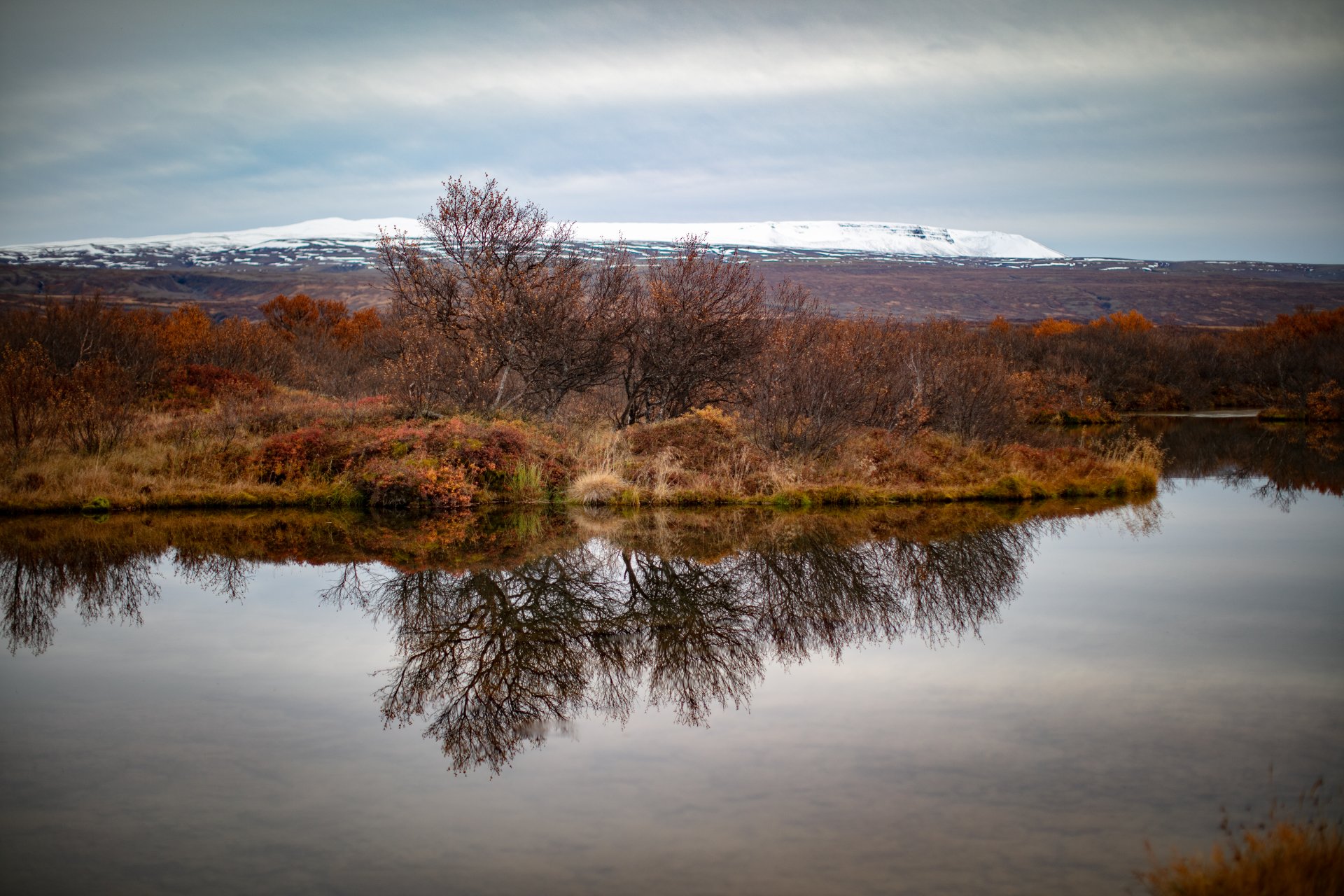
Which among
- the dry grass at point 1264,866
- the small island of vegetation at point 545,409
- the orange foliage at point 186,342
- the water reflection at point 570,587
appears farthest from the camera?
the orange foliage at point 186,342

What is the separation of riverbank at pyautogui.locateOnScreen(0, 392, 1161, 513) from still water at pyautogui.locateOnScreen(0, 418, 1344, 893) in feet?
11.4

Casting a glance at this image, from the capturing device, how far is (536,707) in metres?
7.38

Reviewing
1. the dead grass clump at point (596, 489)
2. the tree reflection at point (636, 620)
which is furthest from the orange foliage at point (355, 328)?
the tree reflection at point (636, 620)

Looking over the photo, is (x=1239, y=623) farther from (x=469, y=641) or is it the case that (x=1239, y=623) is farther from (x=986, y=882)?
(x=469, y=641)

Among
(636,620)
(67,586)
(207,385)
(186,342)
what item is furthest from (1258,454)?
(186,342)

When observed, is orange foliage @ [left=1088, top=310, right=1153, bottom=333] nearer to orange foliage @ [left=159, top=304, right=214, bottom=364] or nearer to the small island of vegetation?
the small island of vegetation

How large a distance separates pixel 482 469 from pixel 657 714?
11.5 meters

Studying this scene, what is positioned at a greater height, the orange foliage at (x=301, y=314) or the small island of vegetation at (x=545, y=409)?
the orange foliage at (x=301, y=314)

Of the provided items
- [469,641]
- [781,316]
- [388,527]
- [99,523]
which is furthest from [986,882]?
[781,316]

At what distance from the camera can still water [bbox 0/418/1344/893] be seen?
5125 mm

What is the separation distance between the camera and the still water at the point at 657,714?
202 inches

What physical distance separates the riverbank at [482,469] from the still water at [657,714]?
11.4 feet

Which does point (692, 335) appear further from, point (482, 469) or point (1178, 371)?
point (1178, 371)

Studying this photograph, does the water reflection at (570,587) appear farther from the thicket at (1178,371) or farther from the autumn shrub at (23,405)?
the thicket at (1178,371)
